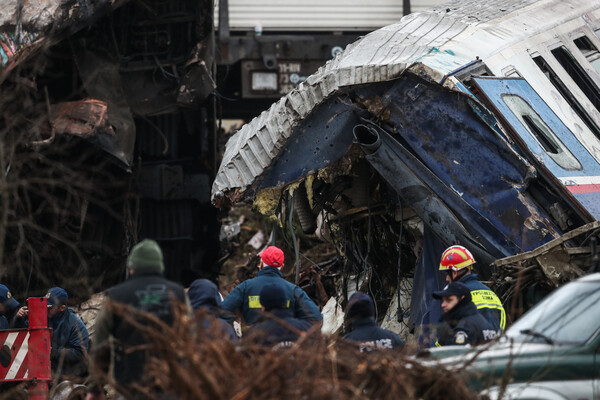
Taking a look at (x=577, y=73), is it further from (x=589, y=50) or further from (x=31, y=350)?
(x=31, y=350)

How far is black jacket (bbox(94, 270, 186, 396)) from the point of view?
5.96 metres

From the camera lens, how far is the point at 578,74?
447 inches

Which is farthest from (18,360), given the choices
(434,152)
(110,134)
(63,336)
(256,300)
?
(434,152)

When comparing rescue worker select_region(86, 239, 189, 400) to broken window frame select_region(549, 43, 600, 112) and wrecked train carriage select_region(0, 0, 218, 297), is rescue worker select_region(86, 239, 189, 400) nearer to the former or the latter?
wrecked train carriage select_region(0, 0, 218, 297)

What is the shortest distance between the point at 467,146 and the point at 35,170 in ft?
17.2

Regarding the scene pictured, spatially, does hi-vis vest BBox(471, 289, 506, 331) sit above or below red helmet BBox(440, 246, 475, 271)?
below

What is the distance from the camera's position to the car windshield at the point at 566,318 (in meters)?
6.08

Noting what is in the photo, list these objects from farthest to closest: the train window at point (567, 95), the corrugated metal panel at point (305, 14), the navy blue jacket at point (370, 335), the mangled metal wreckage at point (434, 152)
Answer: the corrugated metal panel at point (305, 14) → the train window at point (567, 95) → the mangled metal wreckage at point (434, 152) → the navy blue jacket at point (370, 335)

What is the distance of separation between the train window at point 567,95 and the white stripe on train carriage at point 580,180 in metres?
0.97

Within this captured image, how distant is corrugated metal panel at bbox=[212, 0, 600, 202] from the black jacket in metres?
4.56

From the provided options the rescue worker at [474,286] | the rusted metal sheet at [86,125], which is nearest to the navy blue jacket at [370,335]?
the rescue worker at [474,286]

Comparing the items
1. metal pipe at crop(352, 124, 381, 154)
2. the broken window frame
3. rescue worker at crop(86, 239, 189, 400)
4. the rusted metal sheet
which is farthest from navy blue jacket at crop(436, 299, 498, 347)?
the rusted metal sheet

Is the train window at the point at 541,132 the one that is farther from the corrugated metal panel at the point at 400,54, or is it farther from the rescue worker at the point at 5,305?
the rescue worker at the point at 5,305

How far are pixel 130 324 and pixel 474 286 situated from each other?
3157mm
